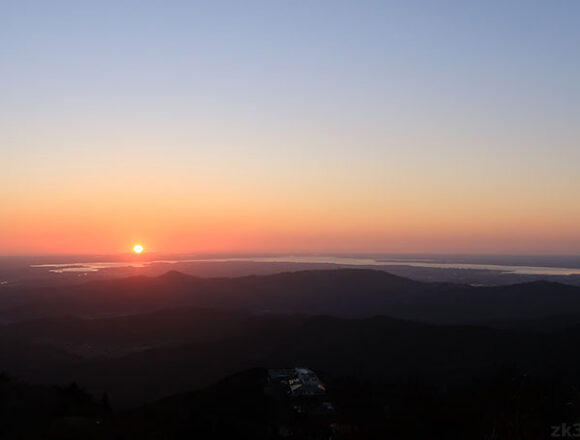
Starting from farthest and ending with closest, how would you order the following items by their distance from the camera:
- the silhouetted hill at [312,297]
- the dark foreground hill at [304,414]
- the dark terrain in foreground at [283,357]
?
1. the silhouetted hill at [312,297]
2. the dark terrain in foreground at [283,357]
3. the dark foreground hill at [304,414]

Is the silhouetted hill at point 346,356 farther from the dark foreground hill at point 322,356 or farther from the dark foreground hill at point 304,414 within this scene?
the dark foreground hill at point 304,414

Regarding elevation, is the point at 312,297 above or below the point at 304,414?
below

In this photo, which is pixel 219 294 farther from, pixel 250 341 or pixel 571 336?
pixel 571 336

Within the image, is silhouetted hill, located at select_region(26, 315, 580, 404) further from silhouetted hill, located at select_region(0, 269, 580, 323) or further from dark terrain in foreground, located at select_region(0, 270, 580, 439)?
silhouetted hill, located at select_region(0, 269, 580, 323)

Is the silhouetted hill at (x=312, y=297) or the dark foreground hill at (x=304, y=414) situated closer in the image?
the dark foreground hill at (x=304, y=414)

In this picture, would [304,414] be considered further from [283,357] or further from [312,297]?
[312,297]

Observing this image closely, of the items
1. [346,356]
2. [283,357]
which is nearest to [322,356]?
[346,356]

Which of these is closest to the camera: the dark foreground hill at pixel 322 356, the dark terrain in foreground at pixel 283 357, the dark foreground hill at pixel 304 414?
the dark foreground hill at pixel 304 414

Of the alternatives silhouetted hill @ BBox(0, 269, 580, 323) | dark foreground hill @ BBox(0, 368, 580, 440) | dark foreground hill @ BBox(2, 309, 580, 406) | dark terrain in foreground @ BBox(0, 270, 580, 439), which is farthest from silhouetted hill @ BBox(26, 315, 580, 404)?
silhouetted hill @ BBox(0, 269, 580, 323)

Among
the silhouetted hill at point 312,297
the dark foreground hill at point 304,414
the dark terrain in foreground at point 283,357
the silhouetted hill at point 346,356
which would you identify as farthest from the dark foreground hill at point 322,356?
the silhouetted hill at point 312,297
